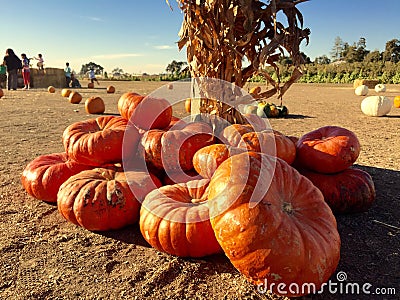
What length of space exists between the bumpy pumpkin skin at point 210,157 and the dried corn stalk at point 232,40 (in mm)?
1131

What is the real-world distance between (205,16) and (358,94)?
1815cm

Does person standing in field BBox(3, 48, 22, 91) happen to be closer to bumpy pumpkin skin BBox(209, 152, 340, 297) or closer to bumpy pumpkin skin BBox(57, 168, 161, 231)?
bumpy pumpkin skin BBox(57, 168, 161, 231)

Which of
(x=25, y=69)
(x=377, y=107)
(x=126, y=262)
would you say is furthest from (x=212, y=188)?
(x=25, y=69)

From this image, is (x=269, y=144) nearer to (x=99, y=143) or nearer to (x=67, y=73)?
(x=99, y=143)

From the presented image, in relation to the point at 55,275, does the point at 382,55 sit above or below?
above

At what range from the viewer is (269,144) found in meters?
3.14

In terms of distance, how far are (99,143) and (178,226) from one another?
1250 millimetres

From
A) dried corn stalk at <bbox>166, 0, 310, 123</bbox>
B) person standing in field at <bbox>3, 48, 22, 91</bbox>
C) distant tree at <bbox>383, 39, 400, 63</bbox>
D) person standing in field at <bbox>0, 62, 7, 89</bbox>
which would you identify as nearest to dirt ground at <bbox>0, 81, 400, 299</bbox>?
dried corn stalk at <bbox>166, 0, 310, 123</bbox>

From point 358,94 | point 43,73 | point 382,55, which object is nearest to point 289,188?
point 358,94

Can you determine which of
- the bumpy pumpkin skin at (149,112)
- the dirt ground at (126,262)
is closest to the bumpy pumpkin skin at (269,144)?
the dirt ground at (126,262)

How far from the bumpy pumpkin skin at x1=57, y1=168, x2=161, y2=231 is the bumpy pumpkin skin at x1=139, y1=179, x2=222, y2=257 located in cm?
24

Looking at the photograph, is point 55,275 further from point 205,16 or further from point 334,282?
point 205,16

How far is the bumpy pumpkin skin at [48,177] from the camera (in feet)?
11.2

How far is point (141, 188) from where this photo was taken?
3.03 meters
